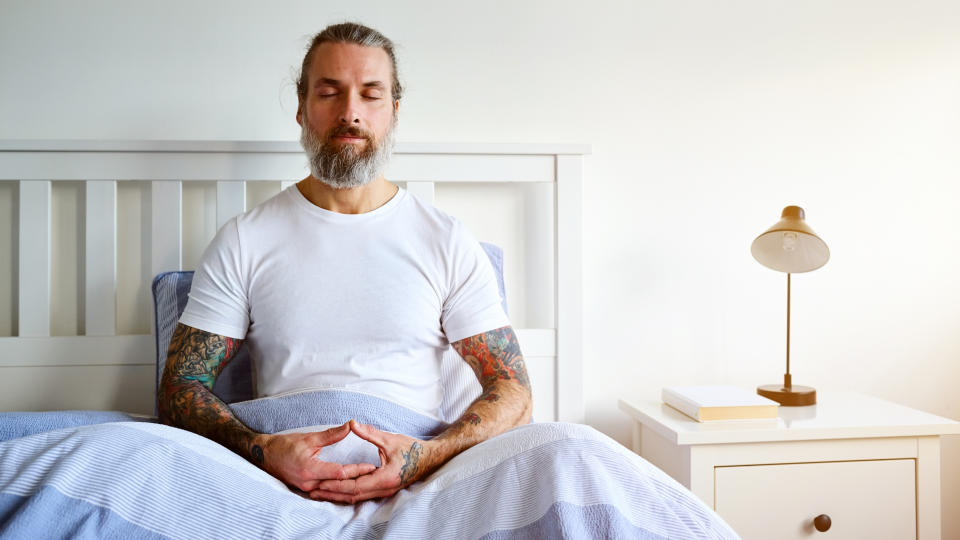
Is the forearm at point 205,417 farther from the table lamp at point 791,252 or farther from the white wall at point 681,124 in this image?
the table lamp at point 791,252

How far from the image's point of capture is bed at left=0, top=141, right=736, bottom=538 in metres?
0.70

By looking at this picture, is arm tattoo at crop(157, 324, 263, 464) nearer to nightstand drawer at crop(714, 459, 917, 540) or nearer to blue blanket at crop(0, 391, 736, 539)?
blue blanket at crop(0, 391, 736, 539)

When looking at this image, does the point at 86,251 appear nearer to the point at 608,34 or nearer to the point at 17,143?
the point at 17,143

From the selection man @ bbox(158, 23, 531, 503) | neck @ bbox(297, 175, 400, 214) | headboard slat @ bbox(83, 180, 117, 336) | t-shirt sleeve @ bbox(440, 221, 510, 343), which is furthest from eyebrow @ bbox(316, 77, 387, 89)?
headboard slat @ bbox(83, 180, 117, 336)

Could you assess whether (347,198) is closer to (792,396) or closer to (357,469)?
(357,469)

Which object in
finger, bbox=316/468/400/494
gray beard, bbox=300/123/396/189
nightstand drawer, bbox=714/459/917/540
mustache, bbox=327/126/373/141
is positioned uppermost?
mustache, bbox=327/126/373/141

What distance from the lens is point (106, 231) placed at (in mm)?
1443

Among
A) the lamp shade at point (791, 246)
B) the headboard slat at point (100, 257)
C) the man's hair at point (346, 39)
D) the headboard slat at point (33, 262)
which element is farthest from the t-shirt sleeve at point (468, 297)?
the headboard slat at point (33, 262)

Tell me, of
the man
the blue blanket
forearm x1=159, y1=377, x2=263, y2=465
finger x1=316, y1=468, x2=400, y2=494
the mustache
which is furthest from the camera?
the mustache

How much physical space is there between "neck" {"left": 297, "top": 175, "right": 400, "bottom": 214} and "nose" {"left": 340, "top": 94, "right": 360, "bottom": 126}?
12 centimetres

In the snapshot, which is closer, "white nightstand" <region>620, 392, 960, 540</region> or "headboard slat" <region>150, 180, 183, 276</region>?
"white nightstand" <region>620, 392, 960, 540</region>

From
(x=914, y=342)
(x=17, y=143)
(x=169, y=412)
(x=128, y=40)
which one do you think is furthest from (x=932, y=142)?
(x=17, y=143)

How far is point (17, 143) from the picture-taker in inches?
55.1

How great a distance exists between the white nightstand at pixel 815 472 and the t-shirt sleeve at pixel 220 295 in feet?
2.64
